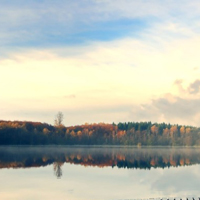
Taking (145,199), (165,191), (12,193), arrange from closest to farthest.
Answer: (145,199)
(12,193)
(165,191)

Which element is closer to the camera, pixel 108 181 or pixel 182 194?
pixel 182 194

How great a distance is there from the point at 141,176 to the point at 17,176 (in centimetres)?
2529

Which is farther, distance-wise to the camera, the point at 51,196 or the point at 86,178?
the point at 86,178

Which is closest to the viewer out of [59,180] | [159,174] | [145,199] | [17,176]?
[145,199]

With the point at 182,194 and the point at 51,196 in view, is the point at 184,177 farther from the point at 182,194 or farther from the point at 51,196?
the point at 51,196

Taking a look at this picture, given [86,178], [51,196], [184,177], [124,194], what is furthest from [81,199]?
[184,177]

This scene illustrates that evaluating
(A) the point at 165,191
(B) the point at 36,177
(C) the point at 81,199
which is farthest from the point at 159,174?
(C) the point at 81,199

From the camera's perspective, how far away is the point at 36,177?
69938 millimetres

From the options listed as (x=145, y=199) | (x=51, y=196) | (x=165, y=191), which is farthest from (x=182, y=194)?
(x=51, y=196)

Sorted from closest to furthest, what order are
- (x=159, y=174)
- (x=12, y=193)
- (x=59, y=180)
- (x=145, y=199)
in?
(x=145, y=199) < (x=12, y=193) < (x=59, y=180) < (x=159, y=174)

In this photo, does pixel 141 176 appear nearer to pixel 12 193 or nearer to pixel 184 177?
pixel 184 177

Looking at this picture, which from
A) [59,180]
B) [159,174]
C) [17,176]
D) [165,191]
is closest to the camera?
[165,191]

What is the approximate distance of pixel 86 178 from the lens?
231ft

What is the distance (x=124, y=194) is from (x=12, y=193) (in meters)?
16.6
